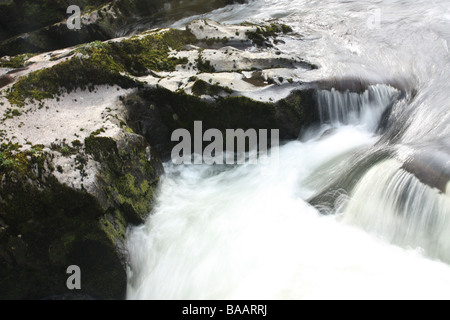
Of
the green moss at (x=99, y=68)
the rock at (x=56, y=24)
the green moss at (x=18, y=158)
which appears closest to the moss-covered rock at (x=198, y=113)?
the green moss at (x=99, y=68)

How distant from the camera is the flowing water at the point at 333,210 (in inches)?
206

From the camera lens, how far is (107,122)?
6.76 meters

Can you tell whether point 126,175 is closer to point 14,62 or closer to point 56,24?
point 14,62

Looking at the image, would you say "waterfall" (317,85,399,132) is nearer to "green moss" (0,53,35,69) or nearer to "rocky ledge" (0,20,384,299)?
"rocky ledge" (0,20,384,299)

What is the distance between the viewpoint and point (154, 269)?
608 cm

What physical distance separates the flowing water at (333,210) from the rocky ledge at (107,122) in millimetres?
631

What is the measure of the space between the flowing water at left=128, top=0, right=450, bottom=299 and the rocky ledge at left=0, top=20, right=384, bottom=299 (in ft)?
2.07

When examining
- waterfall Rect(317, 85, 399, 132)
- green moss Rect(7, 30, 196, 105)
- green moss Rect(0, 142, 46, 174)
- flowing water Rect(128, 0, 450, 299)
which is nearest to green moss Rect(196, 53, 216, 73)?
green moss Rect(7, 30, 196, 105)

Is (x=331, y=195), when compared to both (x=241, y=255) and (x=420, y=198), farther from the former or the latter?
(x=241, y=255)

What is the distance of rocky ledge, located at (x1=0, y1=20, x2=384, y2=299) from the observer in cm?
542

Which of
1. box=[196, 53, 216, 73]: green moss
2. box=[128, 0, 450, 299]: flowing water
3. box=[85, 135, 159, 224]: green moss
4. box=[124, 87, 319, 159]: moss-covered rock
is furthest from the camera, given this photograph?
box=[196, 53, 216, 73]: green moss

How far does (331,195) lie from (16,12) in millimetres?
14201

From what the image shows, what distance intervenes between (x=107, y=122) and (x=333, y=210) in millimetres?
4504

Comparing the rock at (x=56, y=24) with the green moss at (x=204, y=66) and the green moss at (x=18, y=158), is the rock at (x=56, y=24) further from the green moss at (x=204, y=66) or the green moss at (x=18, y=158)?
the green moss at (x=18, y=158)
